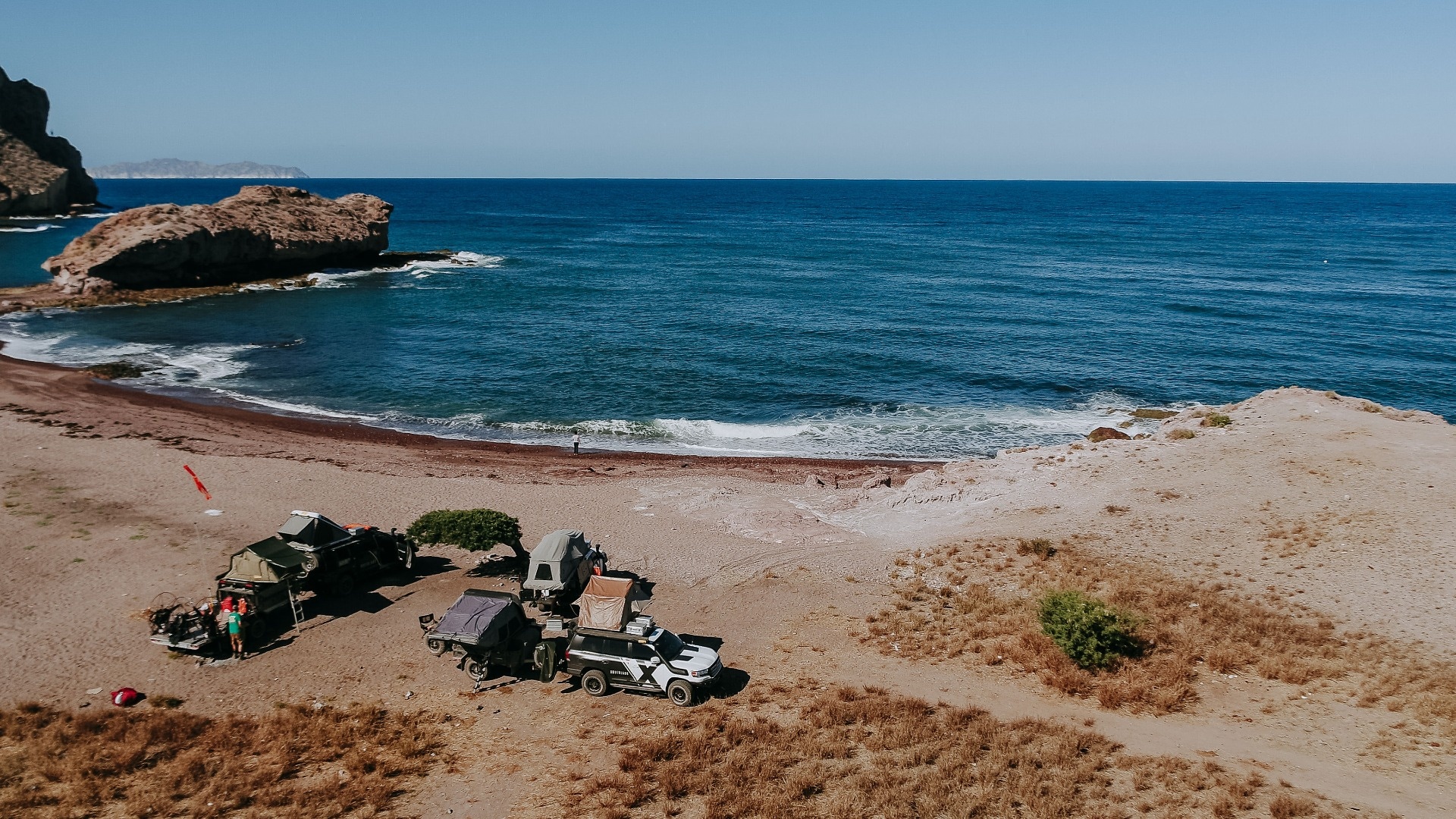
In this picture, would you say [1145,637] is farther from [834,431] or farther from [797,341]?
[797,341]

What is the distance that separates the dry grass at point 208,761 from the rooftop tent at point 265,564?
427 centimetres

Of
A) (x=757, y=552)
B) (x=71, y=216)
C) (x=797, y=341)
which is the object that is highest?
(x=71, y=216)

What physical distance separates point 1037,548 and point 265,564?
72.2 ft

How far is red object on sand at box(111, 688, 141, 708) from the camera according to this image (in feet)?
59.0

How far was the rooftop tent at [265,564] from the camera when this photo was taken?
70.6 ft

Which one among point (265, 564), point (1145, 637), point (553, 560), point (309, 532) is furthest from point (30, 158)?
point (1145, 637)

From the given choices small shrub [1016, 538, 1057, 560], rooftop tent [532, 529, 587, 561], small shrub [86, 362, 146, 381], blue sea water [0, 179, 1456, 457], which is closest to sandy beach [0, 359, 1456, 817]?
small shrub [1016, 538, 1057, 560]

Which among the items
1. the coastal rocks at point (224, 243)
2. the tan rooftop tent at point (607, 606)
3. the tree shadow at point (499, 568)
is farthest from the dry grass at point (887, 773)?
the coastal rocks at point (224, 243)

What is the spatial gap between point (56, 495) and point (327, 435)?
12509mm

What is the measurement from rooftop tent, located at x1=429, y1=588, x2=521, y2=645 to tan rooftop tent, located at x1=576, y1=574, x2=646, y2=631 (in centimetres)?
182

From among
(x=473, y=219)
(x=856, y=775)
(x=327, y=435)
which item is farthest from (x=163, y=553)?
(x=473, y=219)

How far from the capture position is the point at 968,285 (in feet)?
274

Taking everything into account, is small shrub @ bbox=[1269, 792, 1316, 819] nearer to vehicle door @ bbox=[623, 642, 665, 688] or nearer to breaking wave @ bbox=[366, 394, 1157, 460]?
vehicle door @ bbox=[623, 642, 665, 688]

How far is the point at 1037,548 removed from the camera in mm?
25734
